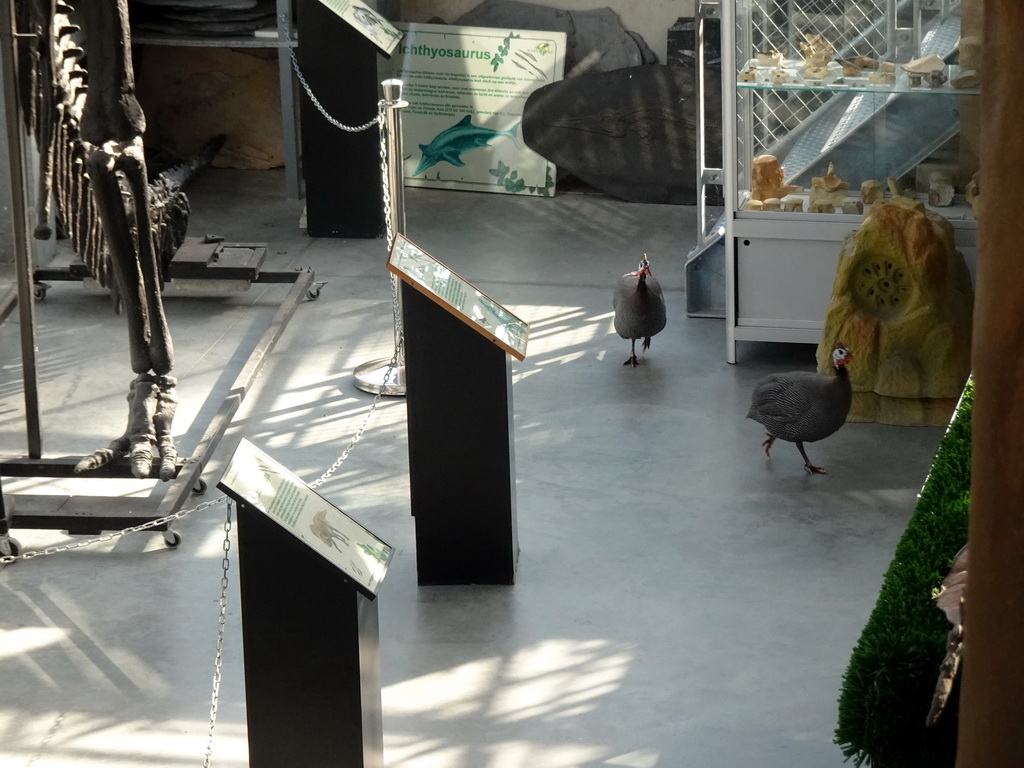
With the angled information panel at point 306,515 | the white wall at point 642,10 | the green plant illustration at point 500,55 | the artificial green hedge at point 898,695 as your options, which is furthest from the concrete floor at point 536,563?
the white wall at point 642,10

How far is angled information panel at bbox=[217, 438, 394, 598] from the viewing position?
3.58 m

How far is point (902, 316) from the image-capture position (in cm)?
690

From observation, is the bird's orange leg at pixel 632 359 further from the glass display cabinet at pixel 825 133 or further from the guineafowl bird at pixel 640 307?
the glass display cabinet at pixel 825 133

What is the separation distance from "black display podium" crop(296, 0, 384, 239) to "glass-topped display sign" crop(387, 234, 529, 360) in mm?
4245

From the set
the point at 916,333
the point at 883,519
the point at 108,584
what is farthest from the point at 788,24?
the point at 108,584

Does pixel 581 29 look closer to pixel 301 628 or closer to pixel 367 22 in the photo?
pixel 367 22

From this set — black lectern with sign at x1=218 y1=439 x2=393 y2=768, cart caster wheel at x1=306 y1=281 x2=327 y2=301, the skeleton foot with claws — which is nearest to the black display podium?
cart caster wheel at x1=306 y1=281 x2=327 y2=301

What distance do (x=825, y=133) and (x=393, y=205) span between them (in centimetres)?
224

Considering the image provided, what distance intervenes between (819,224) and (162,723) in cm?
416

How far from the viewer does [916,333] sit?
6.86 metres

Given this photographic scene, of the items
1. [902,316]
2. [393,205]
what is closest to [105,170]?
[393,205]

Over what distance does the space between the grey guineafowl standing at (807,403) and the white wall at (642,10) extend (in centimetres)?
535

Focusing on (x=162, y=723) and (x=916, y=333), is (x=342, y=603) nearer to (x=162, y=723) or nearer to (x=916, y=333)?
(x=162, y=723)

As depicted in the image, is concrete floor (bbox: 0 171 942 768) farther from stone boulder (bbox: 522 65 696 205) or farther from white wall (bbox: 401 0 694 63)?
white wall (bbox: 401 0 694 63)
